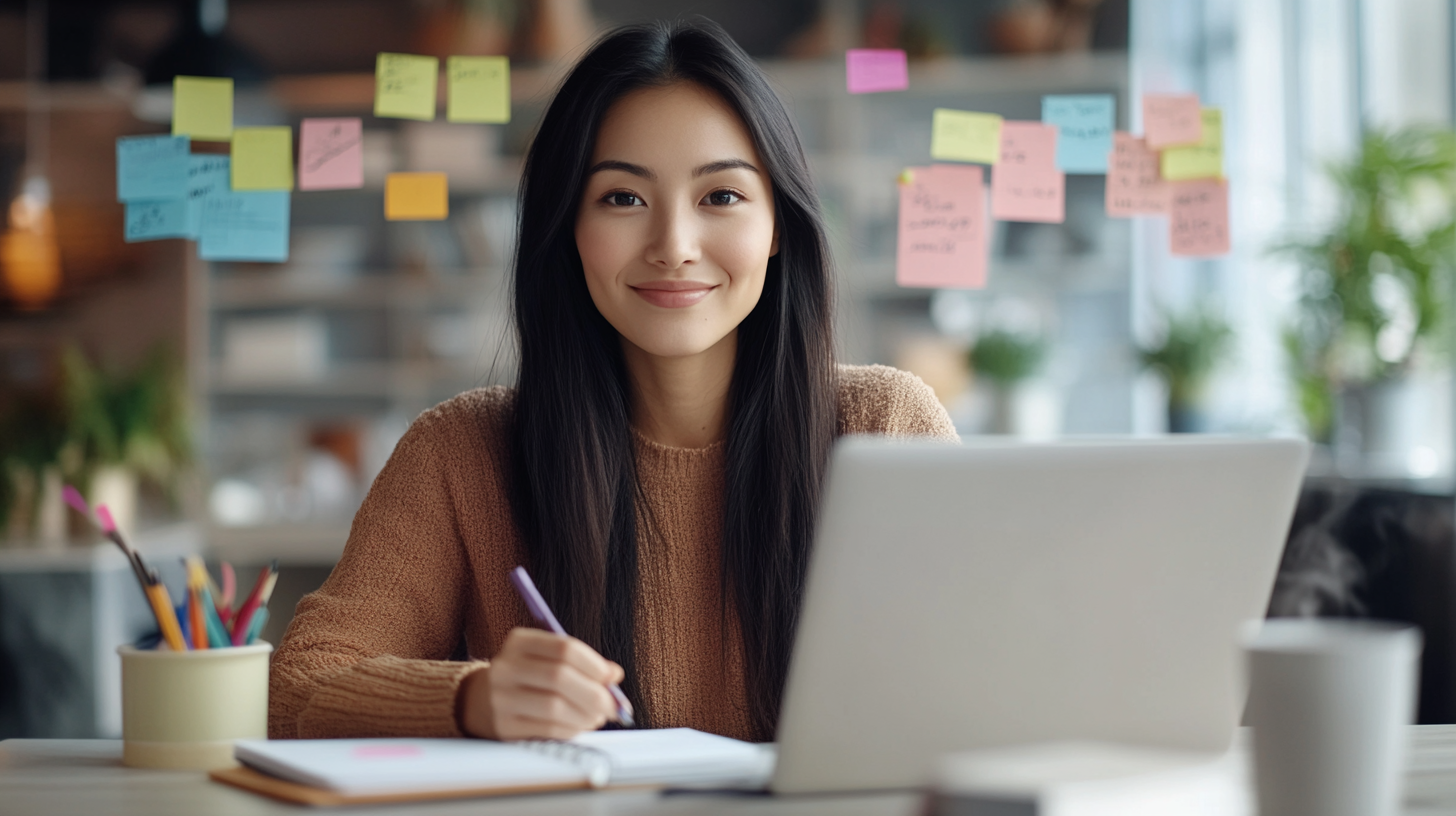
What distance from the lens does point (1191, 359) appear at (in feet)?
12.0

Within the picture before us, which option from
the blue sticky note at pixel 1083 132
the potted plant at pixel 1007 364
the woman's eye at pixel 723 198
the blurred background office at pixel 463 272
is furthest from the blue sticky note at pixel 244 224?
the potted plant at pixel 1007 364

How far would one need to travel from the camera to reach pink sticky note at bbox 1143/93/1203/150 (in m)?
1.77

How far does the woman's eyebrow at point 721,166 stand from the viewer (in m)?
1.38

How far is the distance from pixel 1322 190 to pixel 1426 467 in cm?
112

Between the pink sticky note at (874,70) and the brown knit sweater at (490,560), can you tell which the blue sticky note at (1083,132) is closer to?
the pink sticky note at (874,70)

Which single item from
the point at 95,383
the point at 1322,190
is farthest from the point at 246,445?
the point at 1322,190

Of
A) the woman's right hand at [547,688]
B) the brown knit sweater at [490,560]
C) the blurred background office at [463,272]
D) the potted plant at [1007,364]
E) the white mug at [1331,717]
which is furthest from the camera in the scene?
the potted plant at [1007,364]

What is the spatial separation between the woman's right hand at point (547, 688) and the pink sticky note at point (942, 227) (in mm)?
990

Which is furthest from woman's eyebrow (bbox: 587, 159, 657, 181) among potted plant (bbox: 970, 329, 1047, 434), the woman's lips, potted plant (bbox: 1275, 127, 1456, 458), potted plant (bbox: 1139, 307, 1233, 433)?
potted plant (bbox: 970, 329, 1047, 434)

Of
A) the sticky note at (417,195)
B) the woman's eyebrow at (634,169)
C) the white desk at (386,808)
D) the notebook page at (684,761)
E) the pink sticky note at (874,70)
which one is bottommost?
the white desk at (386,808)

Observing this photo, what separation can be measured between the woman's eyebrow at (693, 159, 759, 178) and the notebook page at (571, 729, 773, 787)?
2.12 feet

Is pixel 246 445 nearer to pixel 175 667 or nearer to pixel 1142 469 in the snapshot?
pixel 175 667

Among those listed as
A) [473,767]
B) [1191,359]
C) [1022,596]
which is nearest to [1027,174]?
[1022,596]

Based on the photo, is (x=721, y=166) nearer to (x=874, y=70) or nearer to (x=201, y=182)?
(x=874, y=70)
